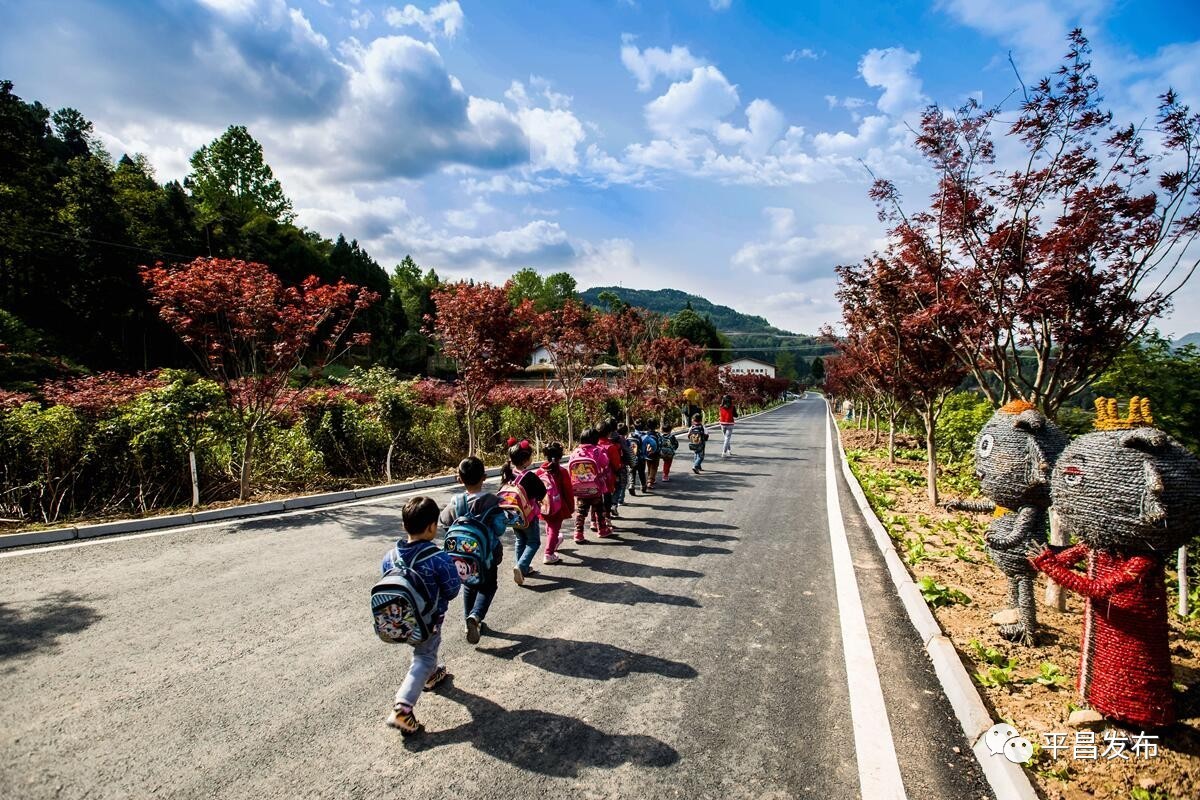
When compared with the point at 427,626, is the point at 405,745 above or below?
below

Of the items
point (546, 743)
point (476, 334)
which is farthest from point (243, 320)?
point (546, 743)

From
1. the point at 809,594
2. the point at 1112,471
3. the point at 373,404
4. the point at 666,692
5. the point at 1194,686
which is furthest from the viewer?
the point at 373,404

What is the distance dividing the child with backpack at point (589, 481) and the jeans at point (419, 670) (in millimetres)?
3313

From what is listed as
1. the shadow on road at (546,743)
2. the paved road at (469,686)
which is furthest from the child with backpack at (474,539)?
the shadow on road at (546,743)

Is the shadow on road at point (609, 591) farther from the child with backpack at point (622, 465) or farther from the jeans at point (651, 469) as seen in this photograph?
the jeans at point (651, 469)

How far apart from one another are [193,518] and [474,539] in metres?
6.00

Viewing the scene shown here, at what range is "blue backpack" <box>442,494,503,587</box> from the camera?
3959 millimetres

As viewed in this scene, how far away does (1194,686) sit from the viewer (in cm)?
307

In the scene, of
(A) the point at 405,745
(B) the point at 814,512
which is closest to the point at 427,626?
(A) the point at 405,745

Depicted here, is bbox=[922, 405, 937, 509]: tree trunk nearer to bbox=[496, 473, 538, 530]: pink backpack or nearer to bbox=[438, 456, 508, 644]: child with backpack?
bbox=[496, 473, 538, 530]: pink backpack

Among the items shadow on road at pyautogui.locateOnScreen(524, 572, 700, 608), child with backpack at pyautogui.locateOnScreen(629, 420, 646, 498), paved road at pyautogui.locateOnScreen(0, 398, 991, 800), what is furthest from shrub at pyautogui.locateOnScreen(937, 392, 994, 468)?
shadow on road at pyautogui.locateOnScreen(524, 572, 700, 608)

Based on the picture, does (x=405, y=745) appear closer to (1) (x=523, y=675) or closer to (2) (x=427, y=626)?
(2) (x=427, y=626)

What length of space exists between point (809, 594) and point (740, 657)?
1.58 meters

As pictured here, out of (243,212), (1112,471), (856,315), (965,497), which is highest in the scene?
(243,212)
